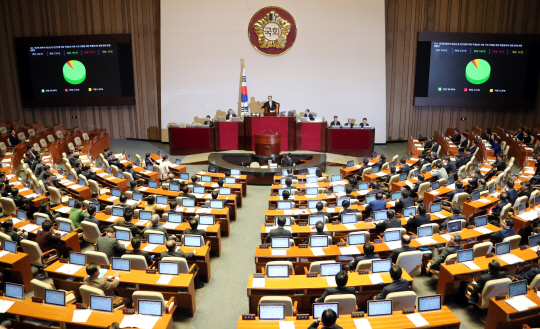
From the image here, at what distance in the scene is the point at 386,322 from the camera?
16.2 feet

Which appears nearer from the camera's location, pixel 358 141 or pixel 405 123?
pixel 358 141

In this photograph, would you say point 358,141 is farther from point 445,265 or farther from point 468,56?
point 445,265

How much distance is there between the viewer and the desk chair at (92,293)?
17.8 feet

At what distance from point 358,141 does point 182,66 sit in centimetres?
877

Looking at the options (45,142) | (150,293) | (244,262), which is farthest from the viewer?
(45,142)

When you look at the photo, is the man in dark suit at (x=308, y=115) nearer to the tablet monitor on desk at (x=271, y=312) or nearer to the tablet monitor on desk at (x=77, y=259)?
the tablet monitor on desk at (x=77, y=259)

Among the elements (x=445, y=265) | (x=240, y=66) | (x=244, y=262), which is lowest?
(x=244, y=262)

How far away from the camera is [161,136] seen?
65.9ft

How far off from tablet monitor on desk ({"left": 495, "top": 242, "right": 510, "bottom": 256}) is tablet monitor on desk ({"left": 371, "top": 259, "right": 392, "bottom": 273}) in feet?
6.24

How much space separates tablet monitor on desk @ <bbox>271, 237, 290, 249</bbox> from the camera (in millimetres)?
6996

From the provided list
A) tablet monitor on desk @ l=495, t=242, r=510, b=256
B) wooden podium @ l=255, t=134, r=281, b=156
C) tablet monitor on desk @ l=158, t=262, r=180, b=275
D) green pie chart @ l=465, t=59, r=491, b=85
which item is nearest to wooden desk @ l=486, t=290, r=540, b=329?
tablet monitor on desk @ l=495, t=242, r=510, b=256

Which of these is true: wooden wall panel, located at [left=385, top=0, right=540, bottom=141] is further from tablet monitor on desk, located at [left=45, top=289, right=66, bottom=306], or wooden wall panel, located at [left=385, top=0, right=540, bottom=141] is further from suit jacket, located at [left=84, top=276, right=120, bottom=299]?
tablet monitor on desk, located at [left=45, top=289, right=66, bottom=306]

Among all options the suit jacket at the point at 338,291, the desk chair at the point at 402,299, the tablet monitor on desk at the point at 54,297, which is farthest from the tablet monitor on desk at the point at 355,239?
the tablet monitor on desk at the point at 54,297

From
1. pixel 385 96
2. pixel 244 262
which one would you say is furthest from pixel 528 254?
pixel 385 96
